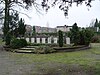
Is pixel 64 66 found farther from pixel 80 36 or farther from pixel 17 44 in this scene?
pixel 80 36

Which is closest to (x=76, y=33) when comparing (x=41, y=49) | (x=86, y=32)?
(x=86, y=32)

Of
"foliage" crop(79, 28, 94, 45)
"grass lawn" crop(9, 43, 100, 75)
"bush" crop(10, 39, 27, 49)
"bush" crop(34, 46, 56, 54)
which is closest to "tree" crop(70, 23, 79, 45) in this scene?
"foliage" crop(79, 28, 94, 45)

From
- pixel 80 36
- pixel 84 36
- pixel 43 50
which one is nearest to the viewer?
pixel 43 50

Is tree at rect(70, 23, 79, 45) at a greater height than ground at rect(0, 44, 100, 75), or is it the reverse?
tree at rect(70, 23, 79, 45)

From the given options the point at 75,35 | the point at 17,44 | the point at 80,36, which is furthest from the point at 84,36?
the point at 17,44

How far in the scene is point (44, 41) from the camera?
3400 centimetres

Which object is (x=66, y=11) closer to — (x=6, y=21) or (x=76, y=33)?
(x=76, y=33)

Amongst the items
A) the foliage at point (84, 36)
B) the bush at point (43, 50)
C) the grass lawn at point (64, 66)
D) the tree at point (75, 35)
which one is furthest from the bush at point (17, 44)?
the grass lawn at point (64, 66)

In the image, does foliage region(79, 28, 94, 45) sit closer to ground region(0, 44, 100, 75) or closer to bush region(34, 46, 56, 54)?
bush region(34, 46, 56, 54)

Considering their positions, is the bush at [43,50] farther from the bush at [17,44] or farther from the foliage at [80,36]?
the foliage at [80,36]

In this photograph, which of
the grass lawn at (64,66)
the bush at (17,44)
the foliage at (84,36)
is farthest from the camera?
the foliage at (84,36)

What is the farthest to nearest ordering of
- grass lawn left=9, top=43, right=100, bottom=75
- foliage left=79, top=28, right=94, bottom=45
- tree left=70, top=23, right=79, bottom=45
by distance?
tree left=70, top=23, right=79, bottom=45 → foliage left=79, top=28, right=94, bottom=45 → grass lawn left=9, top=43, right=100, bottom=75

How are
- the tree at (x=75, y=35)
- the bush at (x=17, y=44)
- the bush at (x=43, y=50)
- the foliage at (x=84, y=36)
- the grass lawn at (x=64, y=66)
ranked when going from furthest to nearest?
the tree at (x=75, y=35)
the foliage at (x=84, y=36)
the bush at (x=17, y=44)
the bush at (x=43, y=50)
the grass lawn at (x=64, y=66)

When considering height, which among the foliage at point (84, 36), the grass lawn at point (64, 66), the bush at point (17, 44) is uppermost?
the foliage at point (84, 36)
